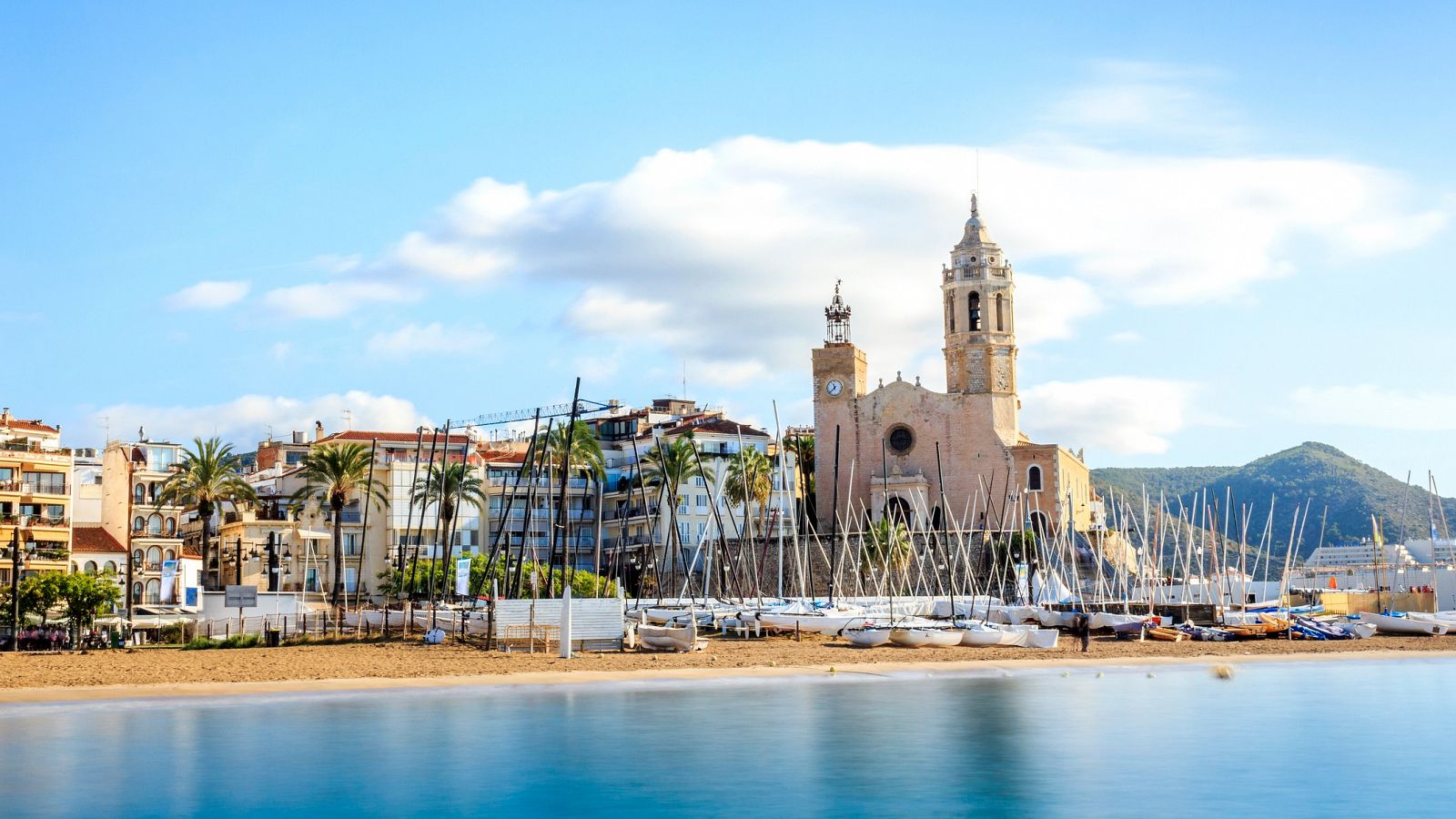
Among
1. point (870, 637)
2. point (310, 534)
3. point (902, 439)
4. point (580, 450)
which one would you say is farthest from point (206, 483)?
point (902, 439)

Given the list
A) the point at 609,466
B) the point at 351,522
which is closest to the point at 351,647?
the point at 351,522

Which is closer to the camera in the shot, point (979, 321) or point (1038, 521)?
point (1038, 521)

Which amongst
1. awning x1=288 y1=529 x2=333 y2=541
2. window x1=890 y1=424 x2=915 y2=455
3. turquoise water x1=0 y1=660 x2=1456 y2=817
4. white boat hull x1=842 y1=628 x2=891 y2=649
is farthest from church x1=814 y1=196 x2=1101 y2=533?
turquoise water x1=0 y1=660 x2=1456 y2=817

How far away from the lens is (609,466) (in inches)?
4483

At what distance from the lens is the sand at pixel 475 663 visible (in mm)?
41594

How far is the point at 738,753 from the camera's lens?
30391 millimetres

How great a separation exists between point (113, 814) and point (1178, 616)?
58.1 m

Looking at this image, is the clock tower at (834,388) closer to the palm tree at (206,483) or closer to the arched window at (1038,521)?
the arched window at (1038,521)

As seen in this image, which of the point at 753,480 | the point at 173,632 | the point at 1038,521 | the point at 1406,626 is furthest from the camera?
the point at 1038,521

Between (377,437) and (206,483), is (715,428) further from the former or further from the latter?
(206,483)

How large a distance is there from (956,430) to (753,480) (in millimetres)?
15769

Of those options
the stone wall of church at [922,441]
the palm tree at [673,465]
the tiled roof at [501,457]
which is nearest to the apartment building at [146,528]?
the tiled roof at [501,457]

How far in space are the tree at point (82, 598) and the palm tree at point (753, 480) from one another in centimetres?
4500

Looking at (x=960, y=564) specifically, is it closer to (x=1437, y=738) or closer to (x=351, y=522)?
(x=351, y=522)
